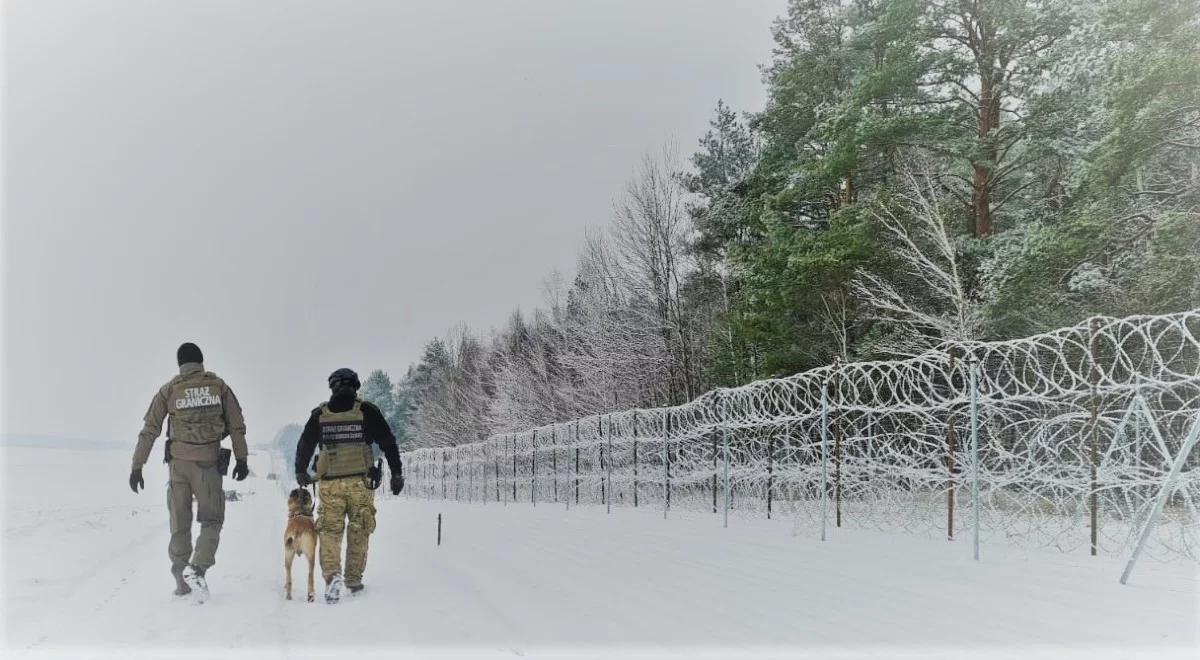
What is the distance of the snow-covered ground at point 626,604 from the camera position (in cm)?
450

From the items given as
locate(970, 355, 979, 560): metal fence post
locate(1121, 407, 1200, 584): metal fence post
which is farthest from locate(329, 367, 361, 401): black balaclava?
locate(1121, 407, 1200, 584): metal fence post

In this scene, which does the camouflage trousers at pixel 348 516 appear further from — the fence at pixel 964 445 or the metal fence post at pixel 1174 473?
the metal fence post at pixel 1174 473

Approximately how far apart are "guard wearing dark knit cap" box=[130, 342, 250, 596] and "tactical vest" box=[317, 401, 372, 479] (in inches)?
24.5

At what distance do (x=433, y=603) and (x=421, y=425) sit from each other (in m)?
57.0

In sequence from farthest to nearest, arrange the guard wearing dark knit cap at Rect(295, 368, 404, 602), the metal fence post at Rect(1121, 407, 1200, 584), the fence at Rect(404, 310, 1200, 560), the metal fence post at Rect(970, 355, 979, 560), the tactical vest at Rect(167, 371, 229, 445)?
the fence at Rect(404, 310, 1200, 560) < the metal fence post at Rect(970, 355, 979, 560) < the guard wearing dark knit cap at Rect(295, 368, 404, 602) < the tactical vest at Rect(167, 371, 229, 445) < the metal fence post at Rect(1121, 407, 1200, 584)

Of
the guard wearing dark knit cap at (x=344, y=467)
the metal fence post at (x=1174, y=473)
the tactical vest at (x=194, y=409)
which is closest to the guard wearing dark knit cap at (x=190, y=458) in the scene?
the tactical vest at (x=194, y=409)

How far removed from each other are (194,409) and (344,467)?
3.74 feet

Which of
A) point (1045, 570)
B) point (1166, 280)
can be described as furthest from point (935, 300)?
point (1045, 570)

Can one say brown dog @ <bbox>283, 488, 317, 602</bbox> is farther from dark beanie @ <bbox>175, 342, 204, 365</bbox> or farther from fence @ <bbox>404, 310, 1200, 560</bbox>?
fence @ <bbox>404, 310, 1200, 560</bbox>

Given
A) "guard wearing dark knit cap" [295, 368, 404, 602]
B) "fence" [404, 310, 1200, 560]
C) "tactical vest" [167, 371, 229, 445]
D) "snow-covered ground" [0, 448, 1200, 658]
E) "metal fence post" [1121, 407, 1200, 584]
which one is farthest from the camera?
"fence" [404, 310, 1200, 560]

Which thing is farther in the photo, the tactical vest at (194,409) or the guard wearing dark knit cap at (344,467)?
the guard wearing dark knit cap at (344,467)

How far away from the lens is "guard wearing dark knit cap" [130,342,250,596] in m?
5.73

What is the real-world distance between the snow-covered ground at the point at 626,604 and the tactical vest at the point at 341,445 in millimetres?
937

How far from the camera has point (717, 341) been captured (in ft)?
87.2
